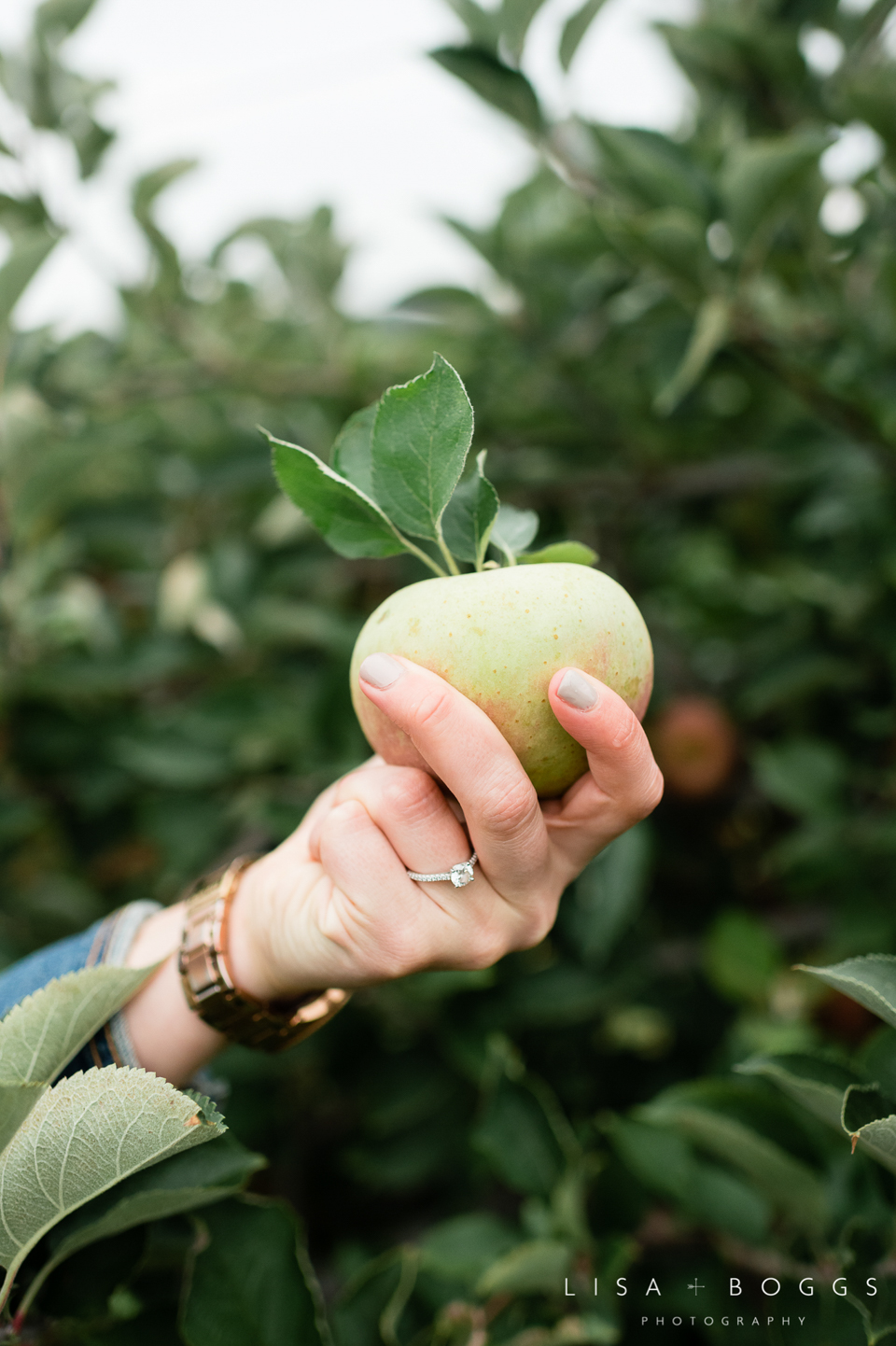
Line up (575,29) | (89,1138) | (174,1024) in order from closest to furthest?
(89,1138) < (174,1024) < (575,29)

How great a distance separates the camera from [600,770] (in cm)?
58

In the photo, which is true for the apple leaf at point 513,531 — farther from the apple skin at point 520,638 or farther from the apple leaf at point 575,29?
the apple leaf at point 575,29

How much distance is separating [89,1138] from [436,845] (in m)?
0.27

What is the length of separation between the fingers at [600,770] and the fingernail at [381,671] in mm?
96

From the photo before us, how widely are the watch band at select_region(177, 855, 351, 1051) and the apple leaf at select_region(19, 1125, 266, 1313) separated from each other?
0.08m

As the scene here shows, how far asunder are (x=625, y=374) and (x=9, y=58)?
105 centimetres

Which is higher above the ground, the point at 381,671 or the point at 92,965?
the point at 381,671

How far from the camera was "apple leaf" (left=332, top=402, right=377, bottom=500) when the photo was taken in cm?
65

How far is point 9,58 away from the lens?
128cm

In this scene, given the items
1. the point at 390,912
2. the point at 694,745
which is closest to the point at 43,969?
the point at 390,912

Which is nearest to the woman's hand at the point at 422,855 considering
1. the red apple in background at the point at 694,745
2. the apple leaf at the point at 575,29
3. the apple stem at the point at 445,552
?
the apple stem at the point at 445,552

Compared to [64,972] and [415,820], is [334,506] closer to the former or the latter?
[415,820]

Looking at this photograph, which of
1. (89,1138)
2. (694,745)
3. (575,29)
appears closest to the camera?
(89,1138)

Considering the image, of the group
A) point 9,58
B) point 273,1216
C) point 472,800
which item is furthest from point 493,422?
point 273,1216
